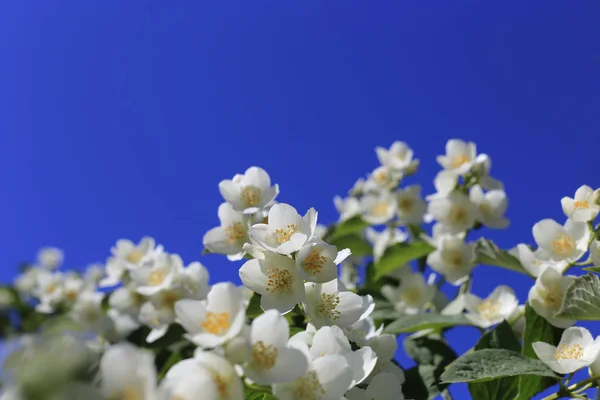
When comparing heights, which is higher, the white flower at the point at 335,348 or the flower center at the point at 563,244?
the flower center at the point at 563,244

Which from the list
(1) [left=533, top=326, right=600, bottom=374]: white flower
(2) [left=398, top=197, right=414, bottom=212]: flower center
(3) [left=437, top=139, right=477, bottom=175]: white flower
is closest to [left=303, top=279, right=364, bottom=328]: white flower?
(1) [left=533, top=326, right=600, bottom=374]: white flower

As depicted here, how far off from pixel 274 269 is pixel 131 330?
1349mm

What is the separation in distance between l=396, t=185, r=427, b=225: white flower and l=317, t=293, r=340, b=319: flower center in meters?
1.46

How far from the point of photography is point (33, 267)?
4938 millimetres

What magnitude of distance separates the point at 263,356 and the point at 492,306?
1.09 m

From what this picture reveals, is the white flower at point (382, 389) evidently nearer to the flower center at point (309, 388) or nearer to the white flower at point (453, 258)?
the flower center at point (309, 388)

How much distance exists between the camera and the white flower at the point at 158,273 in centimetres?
164

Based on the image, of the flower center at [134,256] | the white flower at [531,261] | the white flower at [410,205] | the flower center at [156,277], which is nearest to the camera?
the white flower at [531,261]

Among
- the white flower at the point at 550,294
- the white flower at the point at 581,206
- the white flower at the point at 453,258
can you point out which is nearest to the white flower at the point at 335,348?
the white flower at the point at 550,294

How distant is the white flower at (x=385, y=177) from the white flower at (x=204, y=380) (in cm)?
187

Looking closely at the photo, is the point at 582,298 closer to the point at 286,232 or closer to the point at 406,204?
the point at 286,232

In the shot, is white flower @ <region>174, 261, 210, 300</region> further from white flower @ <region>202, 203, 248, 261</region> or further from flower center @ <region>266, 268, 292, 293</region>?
flower center @ <region>266, 268, 292, 293</region>

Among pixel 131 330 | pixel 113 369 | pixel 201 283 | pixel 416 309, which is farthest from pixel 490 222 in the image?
pixel 113 369

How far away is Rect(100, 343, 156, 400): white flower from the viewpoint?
57cm
